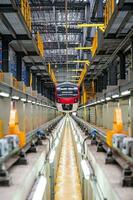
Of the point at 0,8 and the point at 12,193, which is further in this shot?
the point at 0,8

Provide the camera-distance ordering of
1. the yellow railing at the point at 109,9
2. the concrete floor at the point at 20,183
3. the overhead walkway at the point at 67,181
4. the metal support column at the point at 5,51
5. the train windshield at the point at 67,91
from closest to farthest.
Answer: the concrete floor at the point at 20,183 → the yellow railing at the point at 109,9 → the overhead walkway at the point at 67,181 → the metal support column at the point at 5,51 → the train windshield at the point at 67,91

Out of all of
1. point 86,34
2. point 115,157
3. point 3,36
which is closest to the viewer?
point 115,157

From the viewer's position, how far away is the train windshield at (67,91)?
1048 inches

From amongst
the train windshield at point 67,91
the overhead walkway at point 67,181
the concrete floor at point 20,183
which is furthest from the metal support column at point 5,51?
the train windshield at point 67,91

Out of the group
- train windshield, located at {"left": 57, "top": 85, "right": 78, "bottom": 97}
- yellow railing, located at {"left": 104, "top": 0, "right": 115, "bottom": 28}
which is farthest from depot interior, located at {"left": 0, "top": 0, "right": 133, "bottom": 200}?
train windshield, located at {"left": 57, "top": 85, "right": 78, "bottom": 97}

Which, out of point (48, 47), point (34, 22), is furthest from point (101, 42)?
point (48, 47)

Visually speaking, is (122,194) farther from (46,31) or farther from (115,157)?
(46,31)

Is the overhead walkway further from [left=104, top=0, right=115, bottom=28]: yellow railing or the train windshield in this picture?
the train windshield

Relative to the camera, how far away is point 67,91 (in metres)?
26.9

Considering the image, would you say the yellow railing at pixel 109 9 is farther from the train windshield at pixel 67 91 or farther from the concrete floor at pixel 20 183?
the train windshield at pixel 67 91

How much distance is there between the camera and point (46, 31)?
20.0 metres

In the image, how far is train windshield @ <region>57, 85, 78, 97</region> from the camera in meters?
26.6

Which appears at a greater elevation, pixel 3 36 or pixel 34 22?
pixel 34 22

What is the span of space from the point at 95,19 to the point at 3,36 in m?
5.44
